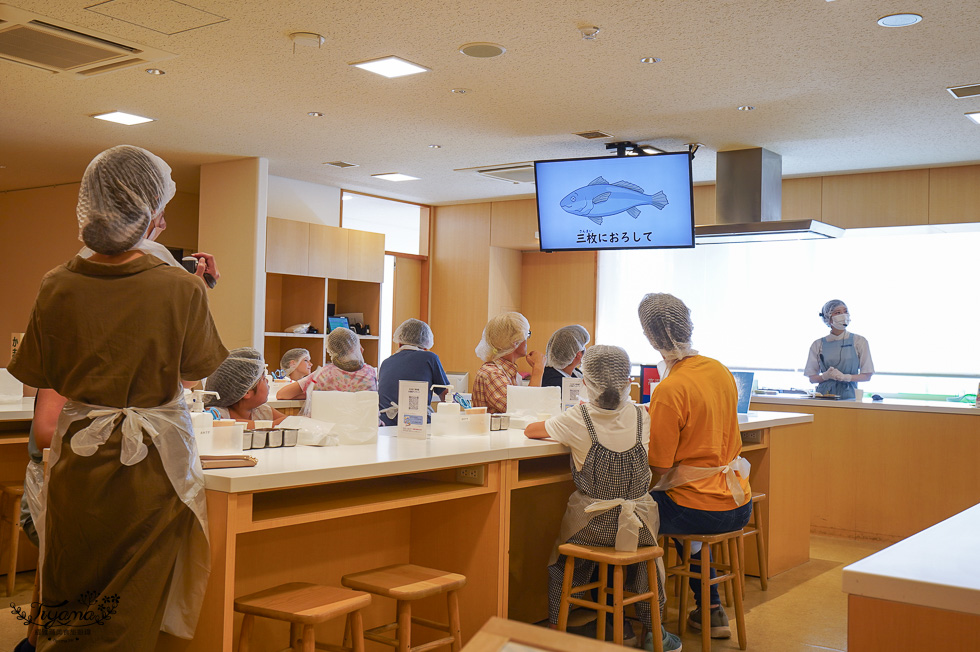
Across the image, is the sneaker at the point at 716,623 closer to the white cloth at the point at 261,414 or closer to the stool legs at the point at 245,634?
the white cloth at the point at 261,414

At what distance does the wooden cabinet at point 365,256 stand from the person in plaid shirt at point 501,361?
329cm

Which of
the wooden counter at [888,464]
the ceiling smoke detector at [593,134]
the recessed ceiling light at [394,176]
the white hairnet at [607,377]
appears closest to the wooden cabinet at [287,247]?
the recessed ceiling light at [394,176]

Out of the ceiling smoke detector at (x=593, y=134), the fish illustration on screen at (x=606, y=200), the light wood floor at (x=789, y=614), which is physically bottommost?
the light wood floor at (x=789, y=614)

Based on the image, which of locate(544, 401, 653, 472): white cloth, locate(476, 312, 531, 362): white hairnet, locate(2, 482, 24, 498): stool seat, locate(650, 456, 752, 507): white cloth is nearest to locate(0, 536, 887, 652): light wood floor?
locate(2, 482, 24, 498): stool seat

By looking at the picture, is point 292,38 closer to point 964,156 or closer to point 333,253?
point 333,253

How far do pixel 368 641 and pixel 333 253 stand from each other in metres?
5.16

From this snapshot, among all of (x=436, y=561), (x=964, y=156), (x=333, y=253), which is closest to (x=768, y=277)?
(x=964, y=156)

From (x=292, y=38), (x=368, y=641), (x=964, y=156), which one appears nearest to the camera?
(x=368, y=641)

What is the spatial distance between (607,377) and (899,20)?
205 centimetres

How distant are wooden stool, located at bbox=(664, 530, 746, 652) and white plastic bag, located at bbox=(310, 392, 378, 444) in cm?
132

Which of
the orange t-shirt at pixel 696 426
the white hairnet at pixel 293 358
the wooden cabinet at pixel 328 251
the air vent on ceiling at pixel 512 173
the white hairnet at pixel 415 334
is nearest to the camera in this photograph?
the orange t-shirt at pixel 696 426

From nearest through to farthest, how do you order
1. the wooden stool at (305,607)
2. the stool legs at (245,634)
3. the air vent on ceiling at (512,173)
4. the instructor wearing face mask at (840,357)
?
the wooden stool at (305,607), the stool legs at (245,634), the instructor wearing face mask at (840,357), the air vent on ceiling at (512,173)

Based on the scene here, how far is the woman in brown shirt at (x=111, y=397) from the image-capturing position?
6.75 ft

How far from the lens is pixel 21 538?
439 centimetres
